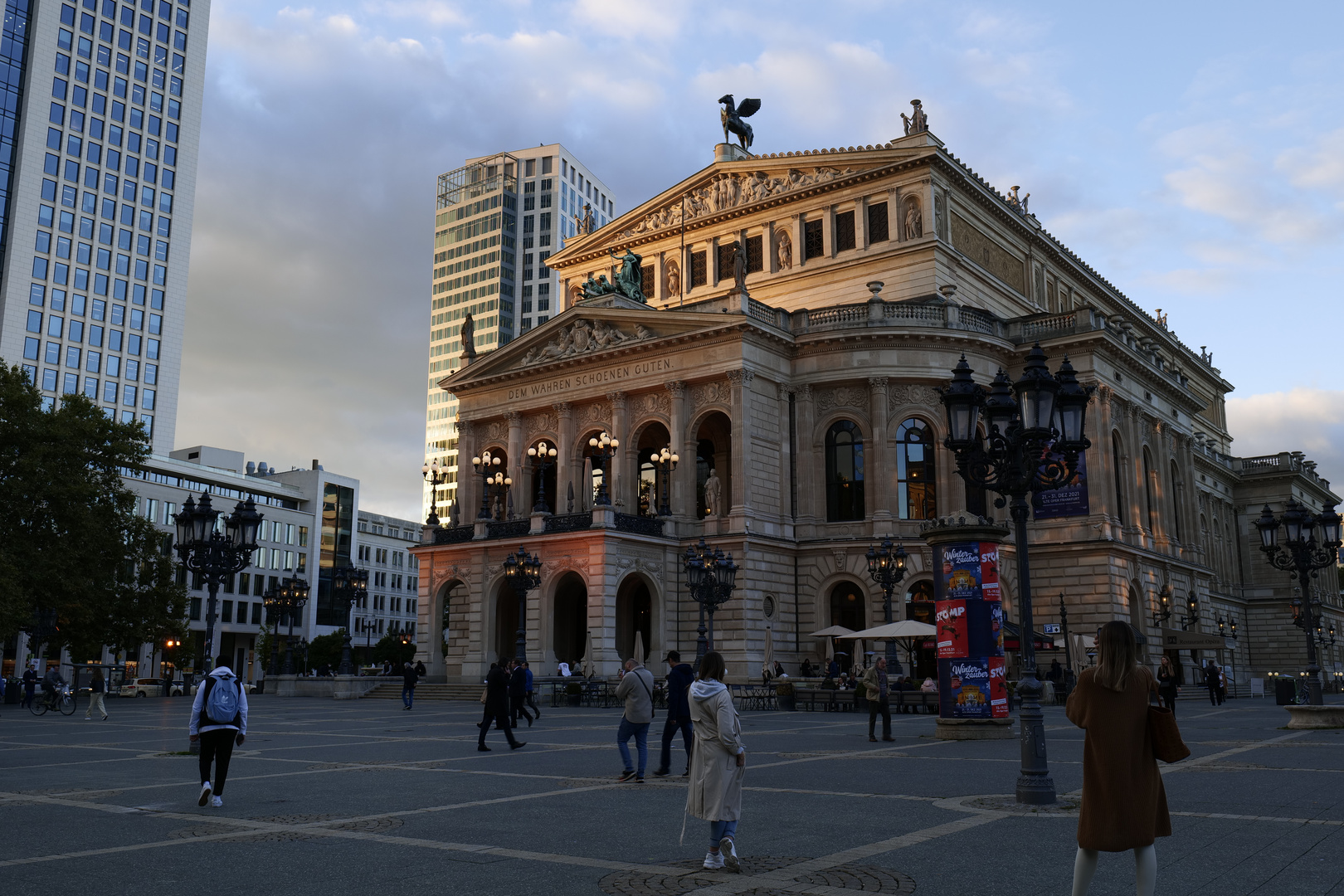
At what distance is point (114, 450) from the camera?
5022 centimetres

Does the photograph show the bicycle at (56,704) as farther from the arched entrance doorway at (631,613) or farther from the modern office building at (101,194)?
the modern office building at (101,194)

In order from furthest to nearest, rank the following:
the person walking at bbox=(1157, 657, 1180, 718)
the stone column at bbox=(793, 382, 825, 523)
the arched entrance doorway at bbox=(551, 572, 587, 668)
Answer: the arched entrance doorway at bbox=(551, 572, 587, 668)
the stone column at bbox=(793, 382, 825, 523)
the person walking at bbox=(1157, 657, 1180, 718)

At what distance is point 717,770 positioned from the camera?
9562 mm

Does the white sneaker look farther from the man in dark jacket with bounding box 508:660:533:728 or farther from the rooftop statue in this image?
the rooftop statue

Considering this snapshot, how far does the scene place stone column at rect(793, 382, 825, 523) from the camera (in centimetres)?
5047

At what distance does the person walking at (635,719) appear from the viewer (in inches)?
642

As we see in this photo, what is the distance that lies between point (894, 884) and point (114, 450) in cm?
4952

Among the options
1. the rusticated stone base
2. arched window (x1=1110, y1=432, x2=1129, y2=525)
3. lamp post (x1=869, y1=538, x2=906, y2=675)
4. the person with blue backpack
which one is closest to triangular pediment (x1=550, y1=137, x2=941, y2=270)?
arched window (x1=1110, y1=432, x2=1129, y2=525)

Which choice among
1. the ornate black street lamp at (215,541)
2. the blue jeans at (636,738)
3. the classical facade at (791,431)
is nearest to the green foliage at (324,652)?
the classical facade at (791,431)

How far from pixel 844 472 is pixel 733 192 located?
60.5ft

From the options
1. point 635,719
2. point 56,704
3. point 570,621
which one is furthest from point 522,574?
point 635,719

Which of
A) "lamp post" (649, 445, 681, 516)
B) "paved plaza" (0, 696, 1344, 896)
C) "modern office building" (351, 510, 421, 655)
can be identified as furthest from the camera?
"modern office building" (351, 510, 421, 655)

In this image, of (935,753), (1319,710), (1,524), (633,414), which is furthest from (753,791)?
(1,524)

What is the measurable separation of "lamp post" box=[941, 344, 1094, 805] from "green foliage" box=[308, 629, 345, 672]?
87663 millimetres
